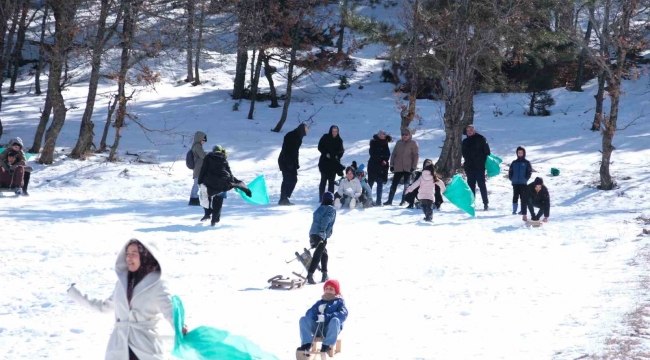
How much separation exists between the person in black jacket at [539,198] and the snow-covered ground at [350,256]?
0.29m

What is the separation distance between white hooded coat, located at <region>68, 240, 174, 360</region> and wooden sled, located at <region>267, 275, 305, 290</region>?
494 cm

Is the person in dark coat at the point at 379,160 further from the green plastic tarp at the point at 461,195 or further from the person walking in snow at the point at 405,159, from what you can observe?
the green plastic tarp at the point at 461,195

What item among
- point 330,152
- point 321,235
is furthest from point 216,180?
point 330,152

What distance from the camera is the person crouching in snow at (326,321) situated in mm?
7230

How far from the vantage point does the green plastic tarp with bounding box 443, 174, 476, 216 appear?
17.4 m

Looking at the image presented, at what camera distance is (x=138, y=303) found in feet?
17.3

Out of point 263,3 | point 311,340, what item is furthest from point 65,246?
point 263,3

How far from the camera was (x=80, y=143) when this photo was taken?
22.0m

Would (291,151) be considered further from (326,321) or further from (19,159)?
(326,321)

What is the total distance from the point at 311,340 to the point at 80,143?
1626 centimetres

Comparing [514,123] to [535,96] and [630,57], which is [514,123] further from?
[630,57]

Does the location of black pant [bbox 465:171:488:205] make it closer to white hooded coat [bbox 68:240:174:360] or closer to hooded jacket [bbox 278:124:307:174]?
hooded jacket [bbox 278:124:307:174]

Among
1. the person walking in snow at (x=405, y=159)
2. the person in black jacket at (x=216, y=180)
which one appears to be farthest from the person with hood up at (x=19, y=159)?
the person walking in snow at (x=405, y=159)

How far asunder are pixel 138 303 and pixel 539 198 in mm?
12091
